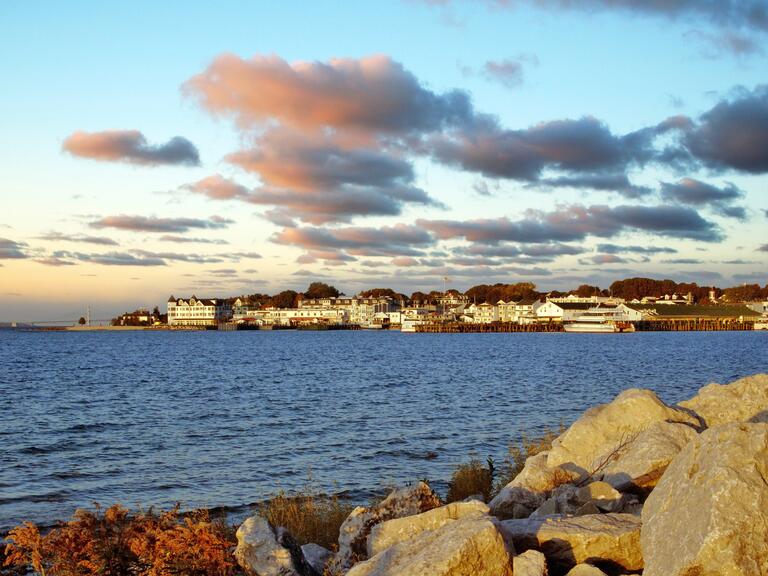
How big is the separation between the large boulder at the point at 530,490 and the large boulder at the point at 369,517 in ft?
6.54

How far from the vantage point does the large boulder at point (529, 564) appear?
772 centimetres

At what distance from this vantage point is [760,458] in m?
7.61

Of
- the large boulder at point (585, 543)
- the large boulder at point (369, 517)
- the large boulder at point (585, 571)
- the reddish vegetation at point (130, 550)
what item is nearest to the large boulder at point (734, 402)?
the large boulder at point (369, 517)

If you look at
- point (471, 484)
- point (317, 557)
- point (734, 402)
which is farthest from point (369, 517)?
point (734, 402)

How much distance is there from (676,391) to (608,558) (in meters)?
46.6

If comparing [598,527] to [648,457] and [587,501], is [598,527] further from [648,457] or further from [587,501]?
[648,457]

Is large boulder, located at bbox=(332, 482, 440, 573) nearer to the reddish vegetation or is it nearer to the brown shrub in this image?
the reddish vegetation

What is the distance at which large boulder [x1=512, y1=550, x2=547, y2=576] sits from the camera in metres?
7.72

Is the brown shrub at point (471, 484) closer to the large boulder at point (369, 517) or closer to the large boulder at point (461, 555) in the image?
the large boulder at point (369, 517)

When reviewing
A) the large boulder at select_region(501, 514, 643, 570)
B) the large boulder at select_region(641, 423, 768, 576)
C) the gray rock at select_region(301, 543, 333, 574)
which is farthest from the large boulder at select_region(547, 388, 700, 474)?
the large boulder at select_region(641, 423, 768, 576)

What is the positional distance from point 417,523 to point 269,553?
2.04 meters

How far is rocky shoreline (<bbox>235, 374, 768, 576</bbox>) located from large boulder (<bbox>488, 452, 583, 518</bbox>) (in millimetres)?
25

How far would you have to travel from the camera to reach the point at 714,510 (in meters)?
7.16

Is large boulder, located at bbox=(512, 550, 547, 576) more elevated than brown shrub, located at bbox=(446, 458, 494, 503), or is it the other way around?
large boulder, located at bbox=(512, 550, 547, 576)
